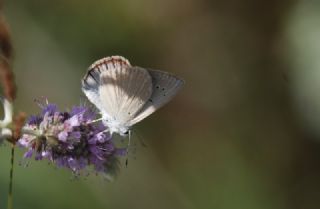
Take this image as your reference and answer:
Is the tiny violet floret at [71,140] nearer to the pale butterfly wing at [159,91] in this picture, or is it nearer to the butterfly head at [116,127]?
the butterfly head at [116,127]

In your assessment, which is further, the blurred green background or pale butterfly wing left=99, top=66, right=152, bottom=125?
the blurred green background

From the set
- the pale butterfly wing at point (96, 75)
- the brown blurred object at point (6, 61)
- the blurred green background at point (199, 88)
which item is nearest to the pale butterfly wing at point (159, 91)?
the pale butterfly wing at point (96, 75)

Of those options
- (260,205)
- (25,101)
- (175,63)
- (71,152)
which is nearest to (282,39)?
(175,63)

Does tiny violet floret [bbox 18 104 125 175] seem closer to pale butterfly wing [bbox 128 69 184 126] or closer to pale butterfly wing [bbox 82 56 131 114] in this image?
pale butterfly wing [bbox 82 56 131 114]

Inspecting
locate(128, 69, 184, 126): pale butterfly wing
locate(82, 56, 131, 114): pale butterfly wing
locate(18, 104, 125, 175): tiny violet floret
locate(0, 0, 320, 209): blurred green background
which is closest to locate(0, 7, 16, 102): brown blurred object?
locate(18, 104, 125, 175): tiny violet floret

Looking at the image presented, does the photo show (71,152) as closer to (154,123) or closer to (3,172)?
(3,172)

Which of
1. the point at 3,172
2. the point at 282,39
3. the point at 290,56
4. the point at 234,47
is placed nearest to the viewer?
the point at 3,172
